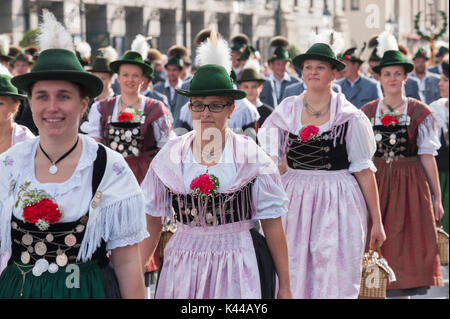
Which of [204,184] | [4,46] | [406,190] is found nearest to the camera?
[204,184]

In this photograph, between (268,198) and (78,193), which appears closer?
(78,193)

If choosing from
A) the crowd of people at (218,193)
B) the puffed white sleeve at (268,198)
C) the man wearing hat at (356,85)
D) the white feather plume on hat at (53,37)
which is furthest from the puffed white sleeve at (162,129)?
the man wearing hat at (356,85)

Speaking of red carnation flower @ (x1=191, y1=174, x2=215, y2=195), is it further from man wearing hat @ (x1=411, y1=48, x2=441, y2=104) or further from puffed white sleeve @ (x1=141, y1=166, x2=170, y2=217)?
man wearing hat @ (x1=411, y1=48, x2=441, y2=104)

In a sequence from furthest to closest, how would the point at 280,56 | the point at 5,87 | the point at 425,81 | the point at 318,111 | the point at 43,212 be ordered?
the point at 425,81 → the point at 280,56 → the point at 318,111 → the point at 5,87 → the point at 43,212

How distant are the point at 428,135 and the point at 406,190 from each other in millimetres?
561

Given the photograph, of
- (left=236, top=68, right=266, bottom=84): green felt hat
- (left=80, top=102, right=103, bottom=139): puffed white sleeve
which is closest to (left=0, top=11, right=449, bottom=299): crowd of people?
(left=80, top=102, right=103, bottom=139): puffed white sleeve

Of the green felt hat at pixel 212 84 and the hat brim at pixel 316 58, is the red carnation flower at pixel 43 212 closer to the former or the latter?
the green felt hat at pixel 212 84

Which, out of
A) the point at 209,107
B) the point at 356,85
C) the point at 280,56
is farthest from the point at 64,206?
the point at 280,56

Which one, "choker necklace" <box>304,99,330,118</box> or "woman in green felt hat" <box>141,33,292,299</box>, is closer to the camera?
"woman in green felt hat" <box>141,33,292,299</box>

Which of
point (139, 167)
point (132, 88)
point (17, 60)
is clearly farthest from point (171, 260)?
point (17, 60)

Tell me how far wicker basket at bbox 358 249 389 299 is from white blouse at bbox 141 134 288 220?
6.60 feet

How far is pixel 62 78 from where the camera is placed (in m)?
3.55

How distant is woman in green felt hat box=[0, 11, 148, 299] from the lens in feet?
11.7

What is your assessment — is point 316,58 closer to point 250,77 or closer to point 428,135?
point 428,135
